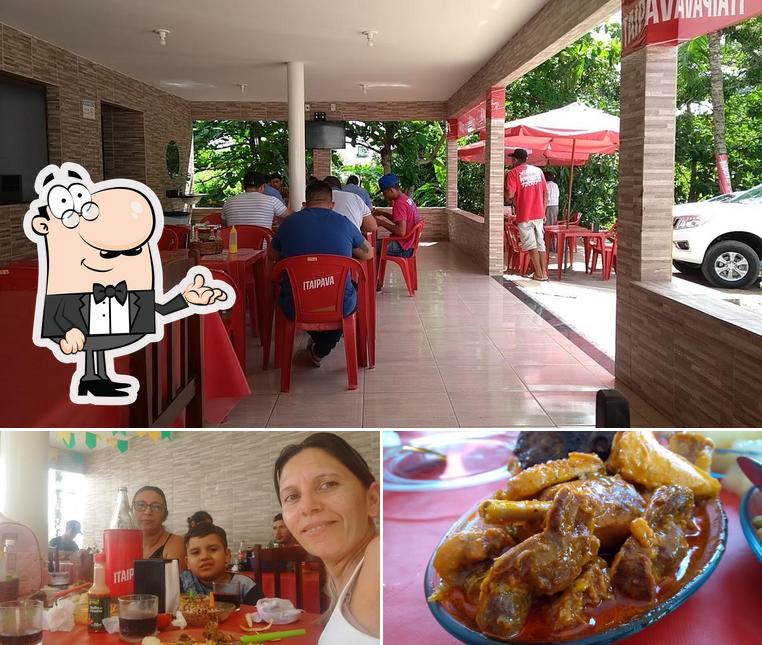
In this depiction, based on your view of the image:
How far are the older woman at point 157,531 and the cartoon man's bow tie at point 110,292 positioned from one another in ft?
1.64

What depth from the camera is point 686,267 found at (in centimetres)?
1052

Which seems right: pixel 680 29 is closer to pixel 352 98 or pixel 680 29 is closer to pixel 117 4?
pixel 117 4

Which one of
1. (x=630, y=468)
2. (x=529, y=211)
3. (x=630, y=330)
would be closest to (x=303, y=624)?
(x=630, y=468)

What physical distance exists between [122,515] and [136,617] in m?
0.21

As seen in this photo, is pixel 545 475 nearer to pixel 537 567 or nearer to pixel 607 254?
pixel 537 567

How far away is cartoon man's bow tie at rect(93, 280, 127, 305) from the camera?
2223 millimetres

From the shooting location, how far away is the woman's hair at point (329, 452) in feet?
6.40

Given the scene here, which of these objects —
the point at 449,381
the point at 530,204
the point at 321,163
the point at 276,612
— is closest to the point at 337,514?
the point at 276,612

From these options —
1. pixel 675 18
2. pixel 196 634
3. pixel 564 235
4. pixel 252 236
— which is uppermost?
pixel 675 18

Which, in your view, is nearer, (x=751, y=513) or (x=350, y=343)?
(x=751, y=513)

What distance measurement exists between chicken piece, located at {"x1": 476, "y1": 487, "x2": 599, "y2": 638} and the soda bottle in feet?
2.58

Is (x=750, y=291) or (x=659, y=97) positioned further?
(x=750, y=291)

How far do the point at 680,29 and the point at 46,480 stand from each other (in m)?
3.88

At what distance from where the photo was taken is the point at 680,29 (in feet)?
15.4
